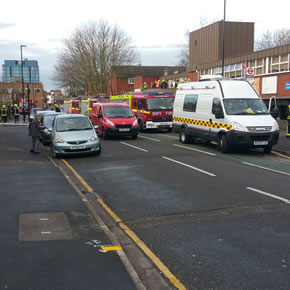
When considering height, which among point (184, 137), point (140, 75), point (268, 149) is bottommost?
point (268, 149)

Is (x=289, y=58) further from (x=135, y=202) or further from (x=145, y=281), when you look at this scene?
(x=145, y=281)

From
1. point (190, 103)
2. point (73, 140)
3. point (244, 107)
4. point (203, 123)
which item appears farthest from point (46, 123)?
point (244, 107)

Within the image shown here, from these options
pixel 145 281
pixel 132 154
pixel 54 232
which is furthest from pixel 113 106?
pixel 145 281

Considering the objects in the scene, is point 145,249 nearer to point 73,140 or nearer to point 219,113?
point 73,140

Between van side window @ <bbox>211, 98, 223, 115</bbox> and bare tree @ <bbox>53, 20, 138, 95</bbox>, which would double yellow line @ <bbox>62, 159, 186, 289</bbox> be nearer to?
van side window @ <bbox>211, 98, 223, 115</bbox>

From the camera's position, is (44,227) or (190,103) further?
(190,103)

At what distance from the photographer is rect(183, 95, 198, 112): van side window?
16925 mm

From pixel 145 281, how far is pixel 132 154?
34.3ft

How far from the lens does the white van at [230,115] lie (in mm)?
13922

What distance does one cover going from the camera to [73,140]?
1380 centimetres

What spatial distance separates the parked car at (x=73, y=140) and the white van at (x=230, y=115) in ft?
15.6

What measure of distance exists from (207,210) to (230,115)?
805 centimetres

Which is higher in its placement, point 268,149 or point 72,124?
point 72,124

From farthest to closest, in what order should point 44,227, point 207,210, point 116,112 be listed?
point 116,112 < point 207,210 < point 44,227
